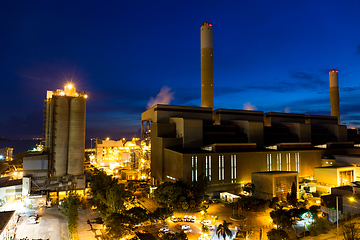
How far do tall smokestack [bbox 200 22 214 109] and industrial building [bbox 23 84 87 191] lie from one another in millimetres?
37735

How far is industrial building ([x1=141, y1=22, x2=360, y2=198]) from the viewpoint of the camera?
51.8 metres

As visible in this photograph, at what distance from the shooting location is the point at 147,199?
53.3m

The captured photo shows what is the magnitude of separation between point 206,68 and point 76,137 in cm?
4553

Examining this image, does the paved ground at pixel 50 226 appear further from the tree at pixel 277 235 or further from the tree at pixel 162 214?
the tree at pixel 277 235

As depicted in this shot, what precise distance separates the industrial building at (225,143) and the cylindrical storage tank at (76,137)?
18516 mm

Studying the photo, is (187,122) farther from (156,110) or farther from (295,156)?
(295,156)

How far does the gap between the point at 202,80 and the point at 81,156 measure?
144 feet

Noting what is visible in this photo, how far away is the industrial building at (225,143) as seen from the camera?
51844 millimetres

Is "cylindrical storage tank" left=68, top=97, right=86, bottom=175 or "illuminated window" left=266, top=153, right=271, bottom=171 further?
"illuminated window" left=266, top=153, right=271, bottom=171

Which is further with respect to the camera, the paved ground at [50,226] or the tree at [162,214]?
the tree at [162,214]

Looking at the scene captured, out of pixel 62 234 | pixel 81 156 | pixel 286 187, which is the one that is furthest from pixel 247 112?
pixel 62 234

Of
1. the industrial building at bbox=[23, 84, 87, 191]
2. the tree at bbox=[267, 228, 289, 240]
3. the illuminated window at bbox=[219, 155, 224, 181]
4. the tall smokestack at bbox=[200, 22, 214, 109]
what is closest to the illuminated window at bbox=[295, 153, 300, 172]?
the illuminated window at bbox=[219, 155, 224, 181]

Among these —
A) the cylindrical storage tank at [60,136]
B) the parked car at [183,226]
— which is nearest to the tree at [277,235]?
the parked car at [183,226]

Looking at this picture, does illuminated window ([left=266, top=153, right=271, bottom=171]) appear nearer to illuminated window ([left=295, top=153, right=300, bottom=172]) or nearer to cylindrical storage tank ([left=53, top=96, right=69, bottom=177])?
illuminated window ([left=295, top=153, right=300, bottom=172])
